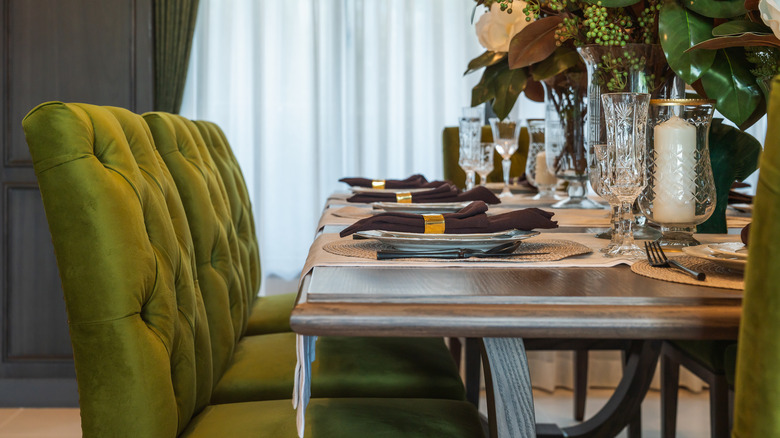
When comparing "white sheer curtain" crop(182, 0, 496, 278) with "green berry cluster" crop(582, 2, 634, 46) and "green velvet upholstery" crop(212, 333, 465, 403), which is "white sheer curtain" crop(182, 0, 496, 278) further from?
"green berry cluster" crop(582, 2, 634, 46)

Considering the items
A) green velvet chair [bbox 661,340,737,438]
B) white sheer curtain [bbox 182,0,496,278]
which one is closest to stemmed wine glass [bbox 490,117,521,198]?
green velvet chair [bbox 661,340,737,438]

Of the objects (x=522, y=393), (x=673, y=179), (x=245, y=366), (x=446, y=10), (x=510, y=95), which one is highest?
(x=446, y=10)

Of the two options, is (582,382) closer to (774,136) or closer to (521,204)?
(521,204)

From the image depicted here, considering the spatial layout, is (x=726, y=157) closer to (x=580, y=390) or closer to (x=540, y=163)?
(x=540, y=163)

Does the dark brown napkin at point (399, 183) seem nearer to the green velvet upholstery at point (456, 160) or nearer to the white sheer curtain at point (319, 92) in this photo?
the green velvet upholstery at point (456, 160)

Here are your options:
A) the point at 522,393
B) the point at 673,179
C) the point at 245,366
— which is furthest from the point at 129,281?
the point at 673,179

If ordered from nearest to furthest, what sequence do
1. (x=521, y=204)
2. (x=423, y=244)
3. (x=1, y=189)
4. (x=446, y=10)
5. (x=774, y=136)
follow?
(x=774, y=136) < (x=423, y=244) < (x=521, y=204) < (x=1, y=189) < (x=446, y=10)

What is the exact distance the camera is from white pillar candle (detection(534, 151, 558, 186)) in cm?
202

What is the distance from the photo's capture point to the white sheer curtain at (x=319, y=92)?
3486 millimetres

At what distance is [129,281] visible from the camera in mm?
884

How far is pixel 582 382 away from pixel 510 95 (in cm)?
128

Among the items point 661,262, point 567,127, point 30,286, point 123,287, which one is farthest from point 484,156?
point 30,286

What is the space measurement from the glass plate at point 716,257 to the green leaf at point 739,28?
28 cm

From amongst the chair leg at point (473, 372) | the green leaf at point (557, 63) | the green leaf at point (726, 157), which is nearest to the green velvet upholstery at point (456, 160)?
the chair leg at point (473, 372)
